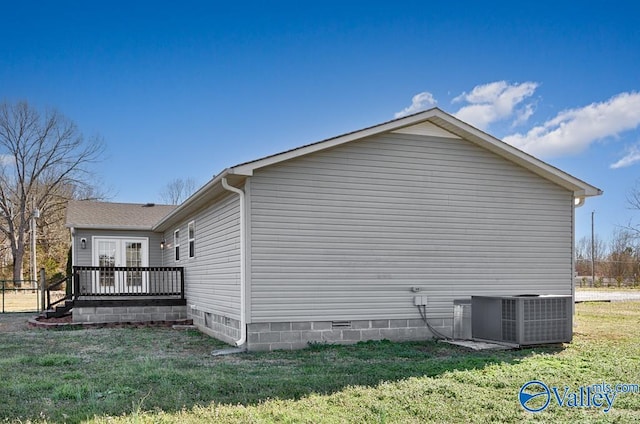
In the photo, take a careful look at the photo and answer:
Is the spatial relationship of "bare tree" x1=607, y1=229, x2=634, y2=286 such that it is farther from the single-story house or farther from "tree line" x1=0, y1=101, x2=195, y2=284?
"tree line" x1=0, y1=101, x2=195, y2=284

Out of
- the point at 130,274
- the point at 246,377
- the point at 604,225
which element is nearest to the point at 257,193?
the point at 246,377

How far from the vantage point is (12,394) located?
567 cm

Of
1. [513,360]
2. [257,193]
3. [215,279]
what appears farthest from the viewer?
[215,279]

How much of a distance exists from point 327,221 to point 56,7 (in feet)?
35.7

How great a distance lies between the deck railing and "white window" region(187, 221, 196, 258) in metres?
0.82

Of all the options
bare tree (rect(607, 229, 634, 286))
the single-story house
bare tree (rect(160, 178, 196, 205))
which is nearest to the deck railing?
the single-story house

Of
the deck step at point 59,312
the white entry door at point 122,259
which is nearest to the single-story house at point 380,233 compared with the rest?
the deck step at point 59,312

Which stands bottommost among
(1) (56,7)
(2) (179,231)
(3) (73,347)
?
(3) (73,347)

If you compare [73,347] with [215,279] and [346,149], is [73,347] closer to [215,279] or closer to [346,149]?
[215,279]

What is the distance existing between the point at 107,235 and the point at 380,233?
1075 centimetres

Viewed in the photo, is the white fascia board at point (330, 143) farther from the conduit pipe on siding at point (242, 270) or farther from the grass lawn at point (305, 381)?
the grass lawn at point (305, 381)

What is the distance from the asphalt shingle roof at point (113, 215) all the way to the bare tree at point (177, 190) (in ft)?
67.0

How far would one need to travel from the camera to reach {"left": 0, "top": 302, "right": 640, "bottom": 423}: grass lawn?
15.9 ft

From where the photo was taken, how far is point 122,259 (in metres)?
17.2
